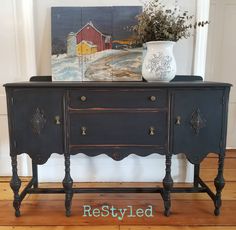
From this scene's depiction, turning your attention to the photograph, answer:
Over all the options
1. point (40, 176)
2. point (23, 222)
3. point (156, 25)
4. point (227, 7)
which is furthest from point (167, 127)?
point (227, 7)

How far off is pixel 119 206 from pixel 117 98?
0.83 metres

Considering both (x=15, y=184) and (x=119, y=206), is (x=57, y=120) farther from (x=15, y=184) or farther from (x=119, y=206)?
(x=119, y=206)

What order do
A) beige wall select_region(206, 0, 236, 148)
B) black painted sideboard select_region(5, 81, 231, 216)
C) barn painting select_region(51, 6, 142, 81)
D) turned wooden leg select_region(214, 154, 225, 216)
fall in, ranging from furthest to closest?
1. beige wall select_region(206, 0, 236, 148)
2. barn painting select_region(51, 6, 142, 81)
3. turned wooden leg select_region(214, 154, 225, 216)
4. black painted sideboard select_region(5, 81, 231, 216)

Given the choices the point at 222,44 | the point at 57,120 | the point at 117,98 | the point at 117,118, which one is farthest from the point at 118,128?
the point at 222,44

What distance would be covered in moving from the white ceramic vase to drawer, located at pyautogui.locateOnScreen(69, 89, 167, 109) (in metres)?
0.17

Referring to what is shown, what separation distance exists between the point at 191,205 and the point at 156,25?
4.38 ft

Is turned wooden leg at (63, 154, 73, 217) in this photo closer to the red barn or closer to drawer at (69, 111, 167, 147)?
drawer at (69, 111, 167, 147)

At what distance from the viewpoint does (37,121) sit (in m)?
1.52

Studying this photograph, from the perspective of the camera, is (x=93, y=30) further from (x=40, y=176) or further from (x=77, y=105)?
(x=40, y=176)

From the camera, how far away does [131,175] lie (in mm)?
2137

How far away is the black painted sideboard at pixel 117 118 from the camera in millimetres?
1500

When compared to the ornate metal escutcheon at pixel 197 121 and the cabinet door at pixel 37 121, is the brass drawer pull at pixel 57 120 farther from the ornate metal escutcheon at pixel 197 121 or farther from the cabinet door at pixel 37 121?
the ornate metal escutcheon at pixel 197 121

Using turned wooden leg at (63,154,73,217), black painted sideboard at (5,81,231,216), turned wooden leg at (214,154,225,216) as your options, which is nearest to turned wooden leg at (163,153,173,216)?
black painted sideboard at (5,81,231,216)

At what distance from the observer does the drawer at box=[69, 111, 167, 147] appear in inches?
59.9
